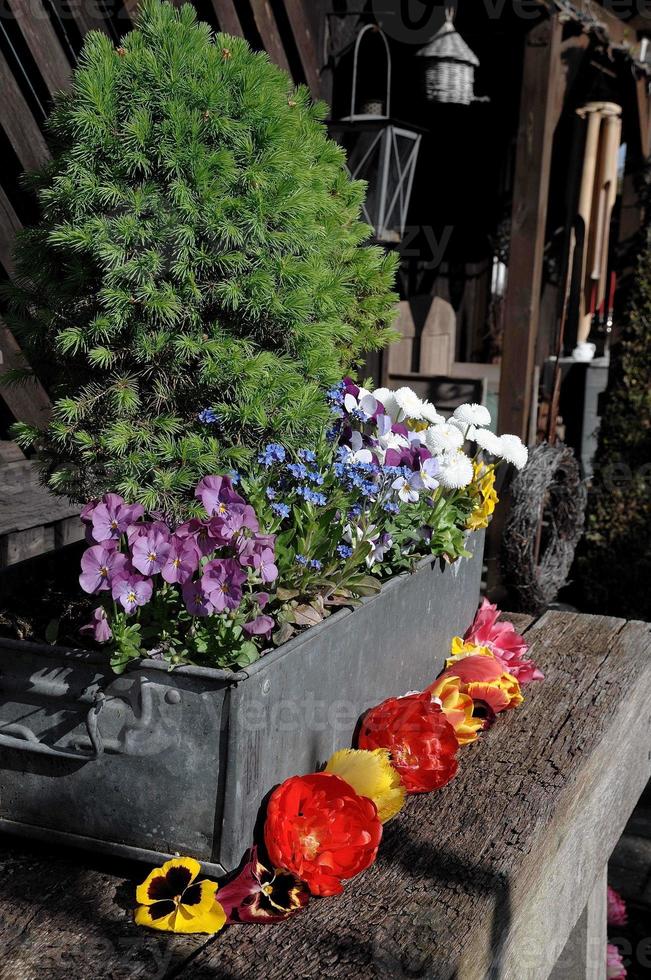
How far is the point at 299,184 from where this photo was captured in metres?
1.30

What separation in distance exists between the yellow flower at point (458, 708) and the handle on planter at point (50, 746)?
613mm

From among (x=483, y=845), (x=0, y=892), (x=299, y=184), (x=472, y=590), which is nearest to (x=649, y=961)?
(x=472, y=590)

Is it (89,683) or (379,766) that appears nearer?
(89,683)

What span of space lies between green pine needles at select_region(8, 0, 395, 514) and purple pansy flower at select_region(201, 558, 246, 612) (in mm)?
224

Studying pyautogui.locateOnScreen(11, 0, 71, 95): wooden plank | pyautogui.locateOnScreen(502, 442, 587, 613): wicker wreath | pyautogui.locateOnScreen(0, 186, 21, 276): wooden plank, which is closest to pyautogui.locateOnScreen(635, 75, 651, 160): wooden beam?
pyautogui.locateOnScreen(502, 442, 587, 613): wicker wreath

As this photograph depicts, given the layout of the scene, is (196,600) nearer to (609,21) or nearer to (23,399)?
(23,399)

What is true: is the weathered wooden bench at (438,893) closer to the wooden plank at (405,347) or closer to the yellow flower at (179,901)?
the yellow flower at (179,901)

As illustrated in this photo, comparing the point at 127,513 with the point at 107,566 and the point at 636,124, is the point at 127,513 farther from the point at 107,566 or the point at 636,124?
the point at 636,124

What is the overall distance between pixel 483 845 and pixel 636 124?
203 inches

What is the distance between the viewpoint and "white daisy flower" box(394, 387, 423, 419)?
1.74 meters

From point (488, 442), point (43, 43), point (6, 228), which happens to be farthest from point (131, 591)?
point (43, 43)

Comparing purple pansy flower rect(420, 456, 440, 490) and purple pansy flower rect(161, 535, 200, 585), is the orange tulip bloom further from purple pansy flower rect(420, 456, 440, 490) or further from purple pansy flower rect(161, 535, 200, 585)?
purple pansy flower rect(161, 535, 200, 585)

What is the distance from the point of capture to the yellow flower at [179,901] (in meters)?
1.04

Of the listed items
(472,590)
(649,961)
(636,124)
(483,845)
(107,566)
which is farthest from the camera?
(636,124)
